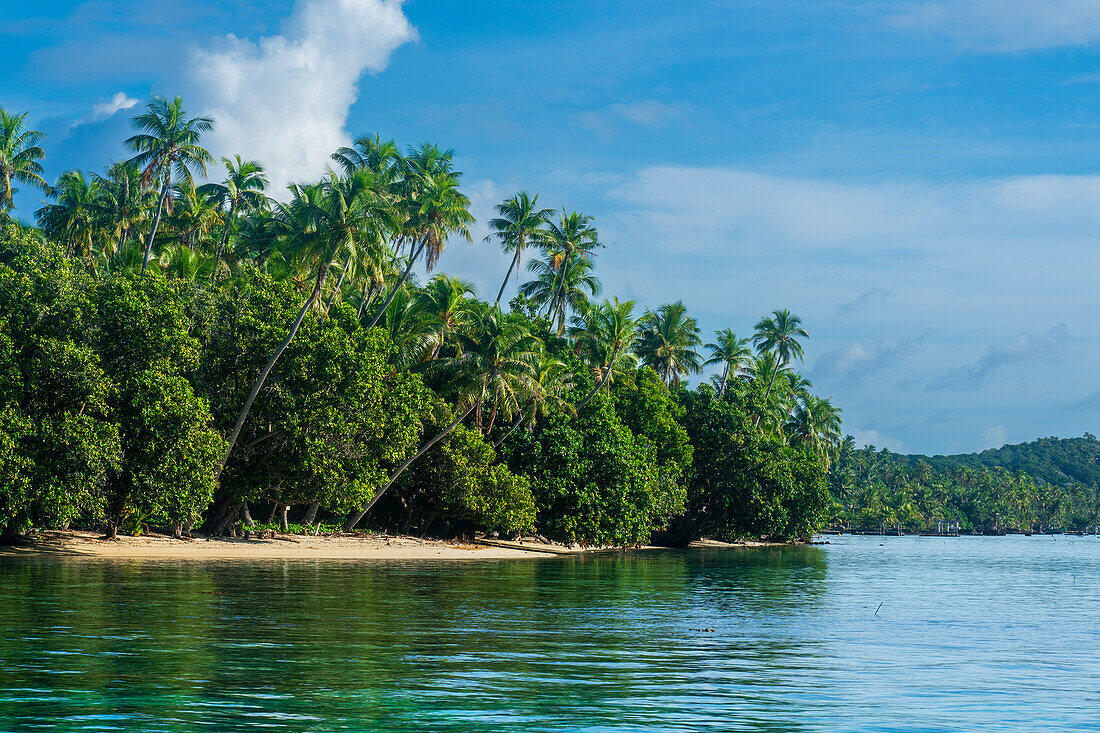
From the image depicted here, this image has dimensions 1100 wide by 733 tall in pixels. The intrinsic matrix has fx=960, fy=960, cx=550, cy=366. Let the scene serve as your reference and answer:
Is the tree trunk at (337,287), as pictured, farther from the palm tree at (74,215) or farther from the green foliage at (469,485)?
the palm tree at (74,215)

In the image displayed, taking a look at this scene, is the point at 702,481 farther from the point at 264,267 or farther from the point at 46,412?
the point at 46,412

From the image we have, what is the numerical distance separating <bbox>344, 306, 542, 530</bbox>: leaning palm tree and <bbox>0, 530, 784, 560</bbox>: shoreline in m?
2.85

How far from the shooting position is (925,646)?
1925cm

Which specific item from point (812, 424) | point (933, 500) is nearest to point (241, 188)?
point (812, 424)

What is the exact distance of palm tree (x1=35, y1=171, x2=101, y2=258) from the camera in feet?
185

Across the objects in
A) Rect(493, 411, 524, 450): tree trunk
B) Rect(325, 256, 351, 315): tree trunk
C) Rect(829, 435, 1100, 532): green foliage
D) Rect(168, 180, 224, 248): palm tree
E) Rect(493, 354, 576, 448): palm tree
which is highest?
Rect(168, 180, 224, 248): palm tree

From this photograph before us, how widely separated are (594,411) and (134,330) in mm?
29952

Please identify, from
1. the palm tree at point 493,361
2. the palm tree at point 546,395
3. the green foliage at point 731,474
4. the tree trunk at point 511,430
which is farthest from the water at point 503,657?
the green foliage at point 731,474

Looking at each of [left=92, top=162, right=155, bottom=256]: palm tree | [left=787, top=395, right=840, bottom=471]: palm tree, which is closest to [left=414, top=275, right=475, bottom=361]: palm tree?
[left=92, top=162, right=155, bottom=256]: palm tree

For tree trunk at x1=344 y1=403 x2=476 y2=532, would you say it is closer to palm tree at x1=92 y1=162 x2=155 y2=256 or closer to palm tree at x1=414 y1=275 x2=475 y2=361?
palm tree at x1=414 y1=275 x2=475 y2=361

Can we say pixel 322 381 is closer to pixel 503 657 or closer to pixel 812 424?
pixel 503 657

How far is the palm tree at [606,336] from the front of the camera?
63.4 m

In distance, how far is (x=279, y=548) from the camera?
1656 inches

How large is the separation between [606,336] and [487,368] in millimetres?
18492
